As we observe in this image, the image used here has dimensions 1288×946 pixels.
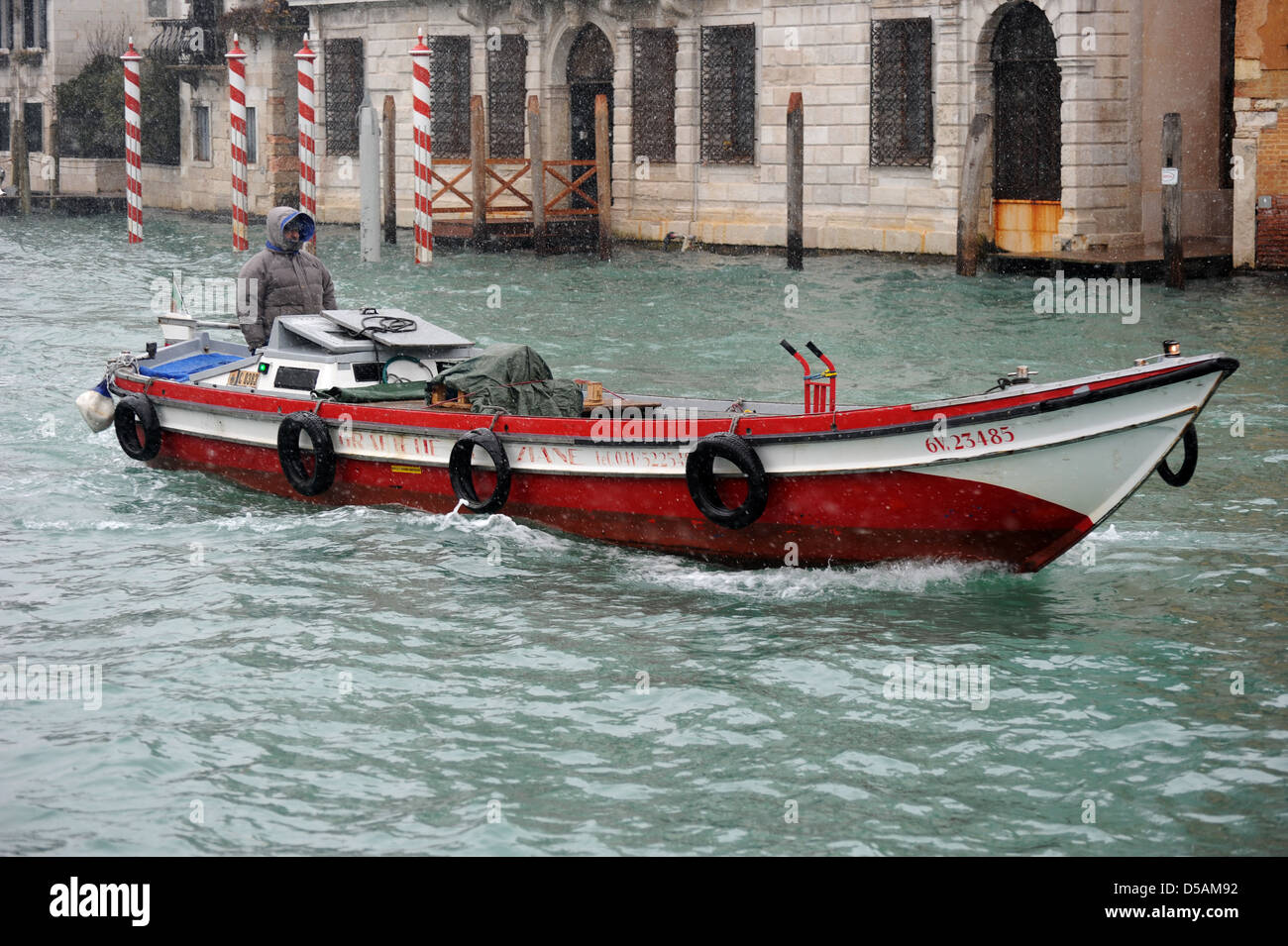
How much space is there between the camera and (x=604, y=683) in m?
8.08

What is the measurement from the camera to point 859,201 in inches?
982

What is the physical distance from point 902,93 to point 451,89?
10.1 metres

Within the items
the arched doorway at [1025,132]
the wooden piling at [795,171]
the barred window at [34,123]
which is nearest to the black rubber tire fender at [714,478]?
the wooden piling at [795,171]

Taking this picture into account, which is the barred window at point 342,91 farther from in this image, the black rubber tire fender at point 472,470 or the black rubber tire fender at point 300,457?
the black rubber tire fender at point 472,470

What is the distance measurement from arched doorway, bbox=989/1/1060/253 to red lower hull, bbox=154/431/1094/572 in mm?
13863

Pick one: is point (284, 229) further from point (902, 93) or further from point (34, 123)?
point (34, 123)

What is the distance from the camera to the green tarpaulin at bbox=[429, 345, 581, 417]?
420 inches

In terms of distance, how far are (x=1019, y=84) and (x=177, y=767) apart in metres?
18.3

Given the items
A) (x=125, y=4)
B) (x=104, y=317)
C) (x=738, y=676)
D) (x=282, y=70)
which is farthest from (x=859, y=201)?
(x=125, y=4)

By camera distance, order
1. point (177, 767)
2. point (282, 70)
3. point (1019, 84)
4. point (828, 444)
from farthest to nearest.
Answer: point (282, 70), point (1019, 84), point (828, 444), point (177, 767)
